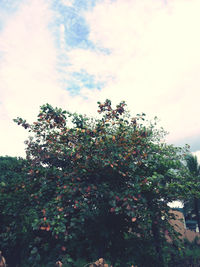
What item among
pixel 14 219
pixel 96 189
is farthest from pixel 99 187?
pixel 14 219

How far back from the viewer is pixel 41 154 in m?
8.58

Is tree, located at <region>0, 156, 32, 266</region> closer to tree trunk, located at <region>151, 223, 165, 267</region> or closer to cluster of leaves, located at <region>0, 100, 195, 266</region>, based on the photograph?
cluster of leaves, located at <region>0, 100, 195, 266</region>

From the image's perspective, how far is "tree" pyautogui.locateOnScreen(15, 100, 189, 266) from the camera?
6996 millimetres

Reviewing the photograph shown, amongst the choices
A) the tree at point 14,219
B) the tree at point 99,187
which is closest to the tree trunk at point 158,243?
the tree at point 99,187

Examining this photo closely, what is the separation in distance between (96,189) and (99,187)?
0.43 ft

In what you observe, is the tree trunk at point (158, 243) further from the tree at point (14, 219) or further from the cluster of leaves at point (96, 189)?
the tree at point (14, 219)

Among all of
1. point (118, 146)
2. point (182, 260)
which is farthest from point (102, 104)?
point (182, 260)

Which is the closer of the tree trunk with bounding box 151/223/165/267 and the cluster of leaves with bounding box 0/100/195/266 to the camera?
the cluster of leaves with bounding box 0/100/195/266

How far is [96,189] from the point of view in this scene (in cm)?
695

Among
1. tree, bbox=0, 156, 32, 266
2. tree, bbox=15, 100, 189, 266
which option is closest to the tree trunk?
tree, bbox=15, 100, 189, 266

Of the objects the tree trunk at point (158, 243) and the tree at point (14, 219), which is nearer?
the tree at point (14, 219)

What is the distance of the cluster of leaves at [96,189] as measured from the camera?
6992mm

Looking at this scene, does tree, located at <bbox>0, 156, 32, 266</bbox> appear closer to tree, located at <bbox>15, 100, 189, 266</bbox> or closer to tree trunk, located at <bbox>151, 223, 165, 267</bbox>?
tree, located at <bbox>15, 100, 189, 266</bbox>

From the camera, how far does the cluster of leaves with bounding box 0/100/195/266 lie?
6.99 metres
